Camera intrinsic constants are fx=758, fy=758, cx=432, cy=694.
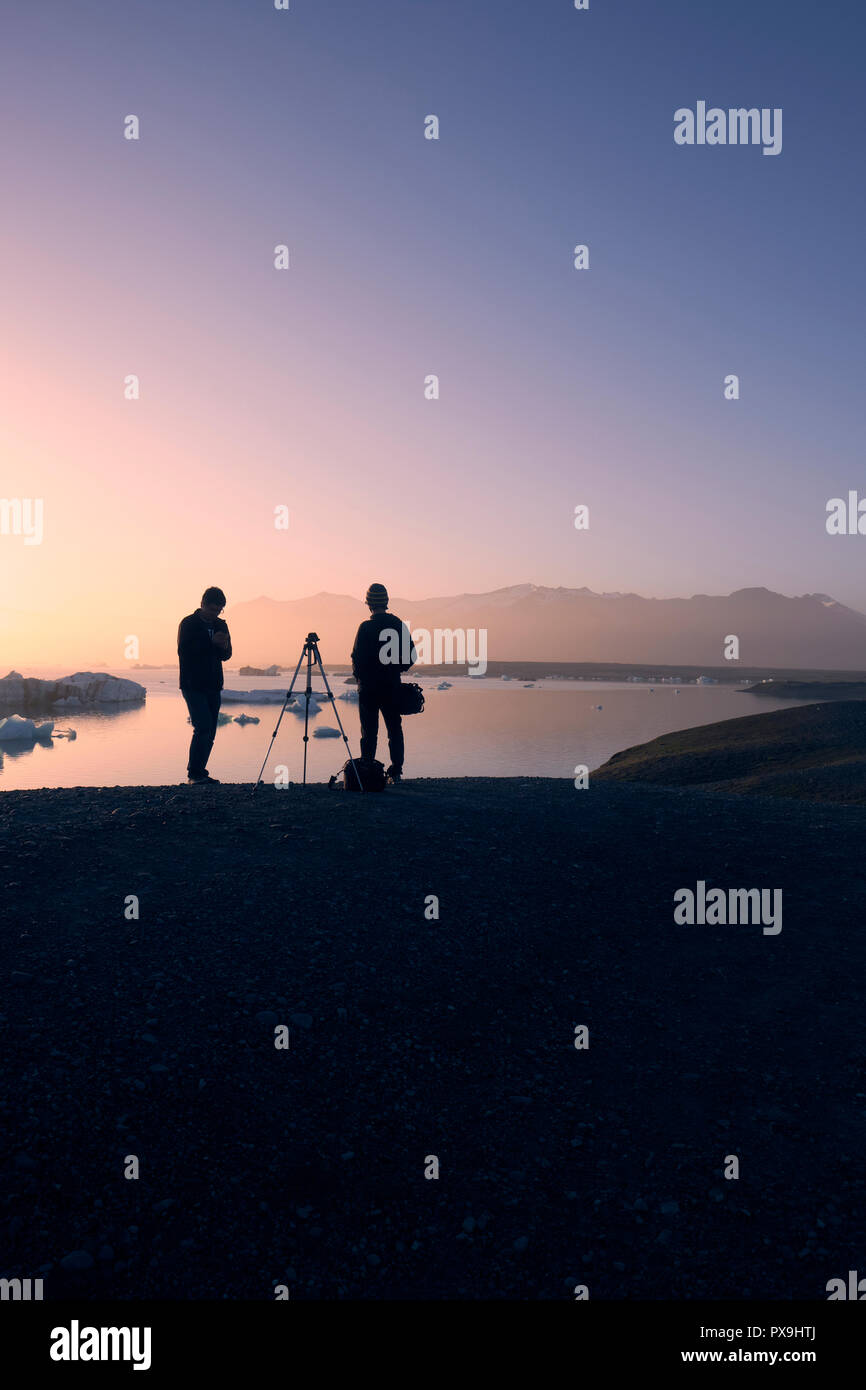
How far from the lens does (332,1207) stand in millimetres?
4398

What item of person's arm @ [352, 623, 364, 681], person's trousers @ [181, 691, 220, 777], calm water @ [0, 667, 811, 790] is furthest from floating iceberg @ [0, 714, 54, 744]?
person's arm @ [352, 623, 364, 681]

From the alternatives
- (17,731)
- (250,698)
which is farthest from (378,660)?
(250,698)

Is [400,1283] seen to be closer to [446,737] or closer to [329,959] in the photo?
[329,959]

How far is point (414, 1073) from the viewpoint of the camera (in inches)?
214

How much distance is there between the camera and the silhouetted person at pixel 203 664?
1273cm

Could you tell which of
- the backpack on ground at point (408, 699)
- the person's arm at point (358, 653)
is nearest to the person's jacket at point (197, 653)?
the person's arm at point (358, 653)

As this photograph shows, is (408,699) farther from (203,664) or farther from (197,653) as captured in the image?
(197,653)

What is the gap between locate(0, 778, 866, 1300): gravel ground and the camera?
419 centimetres

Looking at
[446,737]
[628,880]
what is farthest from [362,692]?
[446,737]

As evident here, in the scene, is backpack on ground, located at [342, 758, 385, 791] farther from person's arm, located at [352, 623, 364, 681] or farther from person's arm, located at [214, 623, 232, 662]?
person's arm, located at [214, 623, 232, 662]

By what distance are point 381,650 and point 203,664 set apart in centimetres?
308


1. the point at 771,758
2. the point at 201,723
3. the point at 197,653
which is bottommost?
the point at 771,758

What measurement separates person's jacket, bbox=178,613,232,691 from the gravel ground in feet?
13.1
